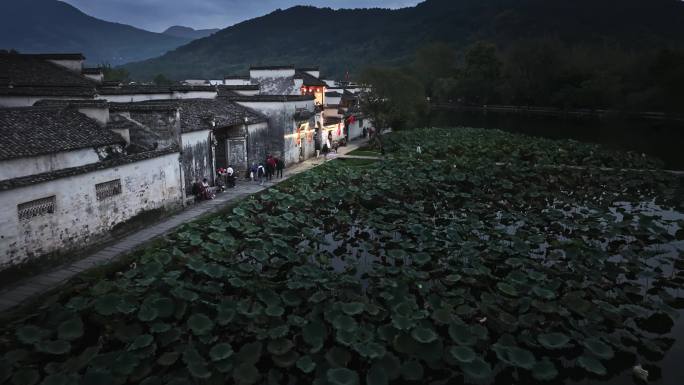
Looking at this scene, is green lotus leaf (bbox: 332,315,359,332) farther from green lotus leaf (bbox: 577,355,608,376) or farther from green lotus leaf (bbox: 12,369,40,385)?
green lotus leaf (bbox: 12,369,40,385)

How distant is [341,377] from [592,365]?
5.75 metres

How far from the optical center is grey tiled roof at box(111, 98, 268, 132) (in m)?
25.9

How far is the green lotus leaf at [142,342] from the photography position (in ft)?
35.2

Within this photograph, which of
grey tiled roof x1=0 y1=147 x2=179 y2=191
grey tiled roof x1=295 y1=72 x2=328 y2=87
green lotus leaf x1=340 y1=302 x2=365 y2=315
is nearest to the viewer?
green lotus leaf x1=340 y1=302 x2=365 y2=315

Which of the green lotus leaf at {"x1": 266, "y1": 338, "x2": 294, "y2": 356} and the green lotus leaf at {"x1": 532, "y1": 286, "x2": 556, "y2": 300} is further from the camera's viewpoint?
the green lotus leaf at {"x1": 532, "y1": 286, "x2": 556, "y2": 300}

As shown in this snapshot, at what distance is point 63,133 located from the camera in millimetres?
17953

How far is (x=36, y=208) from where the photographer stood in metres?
15.4

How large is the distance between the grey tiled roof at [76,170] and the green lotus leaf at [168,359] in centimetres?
789

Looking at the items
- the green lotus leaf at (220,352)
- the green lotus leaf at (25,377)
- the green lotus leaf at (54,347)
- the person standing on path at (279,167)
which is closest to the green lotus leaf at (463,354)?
the green lotus leaf at (220,352)

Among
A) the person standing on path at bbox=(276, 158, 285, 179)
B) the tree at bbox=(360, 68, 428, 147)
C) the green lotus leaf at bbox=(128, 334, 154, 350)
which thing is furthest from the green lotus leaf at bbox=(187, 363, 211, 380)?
the tree at bbox=(360, 68, 428, 147)

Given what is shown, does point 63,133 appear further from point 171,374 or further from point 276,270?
point 171,374

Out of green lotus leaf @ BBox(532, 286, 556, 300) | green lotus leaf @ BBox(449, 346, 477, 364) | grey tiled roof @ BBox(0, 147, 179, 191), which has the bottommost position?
green lotus leaf @ BBox(449, 346, 477, 364)

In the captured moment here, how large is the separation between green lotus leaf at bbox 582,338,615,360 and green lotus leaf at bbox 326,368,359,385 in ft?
18.7

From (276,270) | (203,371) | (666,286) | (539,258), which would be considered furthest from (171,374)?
(666,286)
